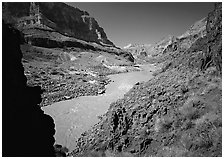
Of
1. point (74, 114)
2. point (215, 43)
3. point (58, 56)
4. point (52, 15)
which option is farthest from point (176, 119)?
point (52, 15)

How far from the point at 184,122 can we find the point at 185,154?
298 cm

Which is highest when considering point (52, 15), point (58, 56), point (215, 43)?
point (52, 15)

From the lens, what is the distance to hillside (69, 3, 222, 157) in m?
13.7

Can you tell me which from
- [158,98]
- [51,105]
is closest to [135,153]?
[158,98]

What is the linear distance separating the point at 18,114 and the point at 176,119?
1141cm

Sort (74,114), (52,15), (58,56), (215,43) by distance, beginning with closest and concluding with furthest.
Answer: (215,43), (74,114), (58,56), (52,15)

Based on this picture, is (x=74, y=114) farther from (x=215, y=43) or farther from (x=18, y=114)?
(x=215, y=43)

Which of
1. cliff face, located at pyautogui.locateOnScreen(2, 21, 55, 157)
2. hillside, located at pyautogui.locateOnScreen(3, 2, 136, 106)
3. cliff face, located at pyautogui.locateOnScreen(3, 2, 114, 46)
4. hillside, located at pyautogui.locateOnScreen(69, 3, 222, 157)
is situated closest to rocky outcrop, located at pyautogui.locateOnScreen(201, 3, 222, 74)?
hillside, located at pyautogui.locateOnScreen(69, 3, 222, 157)

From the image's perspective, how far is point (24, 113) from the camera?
1538 cm

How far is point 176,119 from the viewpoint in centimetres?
1633

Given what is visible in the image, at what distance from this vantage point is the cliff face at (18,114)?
41.6ft

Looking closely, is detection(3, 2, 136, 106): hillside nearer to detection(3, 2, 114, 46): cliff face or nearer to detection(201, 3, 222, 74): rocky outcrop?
detection(3, 2, 114, 46): cliff face

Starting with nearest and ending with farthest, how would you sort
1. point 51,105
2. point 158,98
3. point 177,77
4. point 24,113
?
point 24,113 → point 158,98 → point 177,77 → point 51,105

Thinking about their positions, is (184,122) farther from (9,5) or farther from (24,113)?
(9,5)
